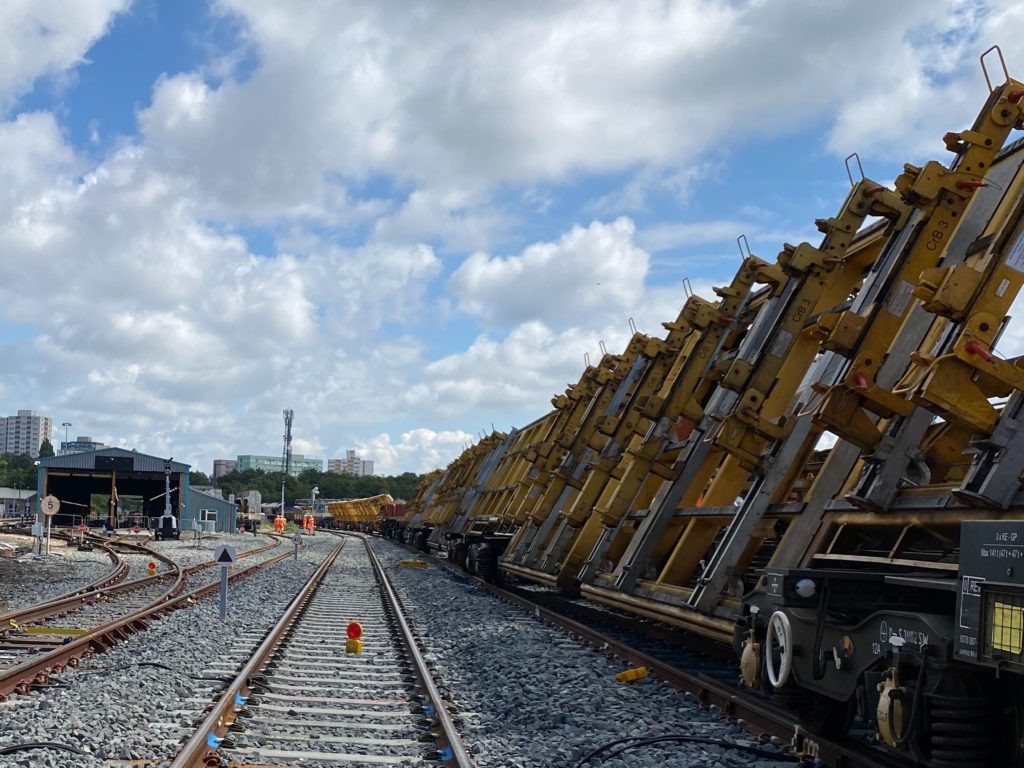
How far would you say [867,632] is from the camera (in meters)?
5.03

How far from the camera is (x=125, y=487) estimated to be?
7456 centimetres

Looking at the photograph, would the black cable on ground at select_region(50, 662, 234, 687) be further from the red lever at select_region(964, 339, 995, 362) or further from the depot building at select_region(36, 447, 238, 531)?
the depot building at select_region(36, 447, 238, 531)

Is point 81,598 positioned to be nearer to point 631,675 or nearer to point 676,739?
point 631,675

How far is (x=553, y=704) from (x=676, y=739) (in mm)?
1836

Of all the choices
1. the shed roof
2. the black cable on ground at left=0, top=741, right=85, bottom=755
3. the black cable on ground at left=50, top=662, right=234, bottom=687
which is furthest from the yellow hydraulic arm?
the shed roof

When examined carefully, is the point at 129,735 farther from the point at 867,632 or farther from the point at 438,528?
the point at 438,528

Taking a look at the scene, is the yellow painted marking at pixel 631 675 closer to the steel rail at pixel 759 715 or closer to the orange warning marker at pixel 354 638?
the steel rail at pixel 759 715

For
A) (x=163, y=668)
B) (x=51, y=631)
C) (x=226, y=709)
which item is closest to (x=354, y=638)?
(x=163, y=668)

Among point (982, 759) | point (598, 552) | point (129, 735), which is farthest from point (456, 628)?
point (982, 759)

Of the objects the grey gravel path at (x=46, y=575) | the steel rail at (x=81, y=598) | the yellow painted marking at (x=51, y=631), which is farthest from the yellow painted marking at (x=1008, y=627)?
the grey gravel path at (x=46, y=575)

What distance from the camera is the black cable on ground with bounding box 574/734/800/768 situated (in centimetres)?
612

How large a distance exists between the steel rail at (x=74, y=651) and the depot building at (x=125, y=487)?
46.0 meters

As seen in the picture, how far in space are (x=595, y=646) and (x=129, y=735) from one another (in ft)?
19.9

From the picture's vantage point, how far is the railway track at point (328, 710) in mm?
6215
